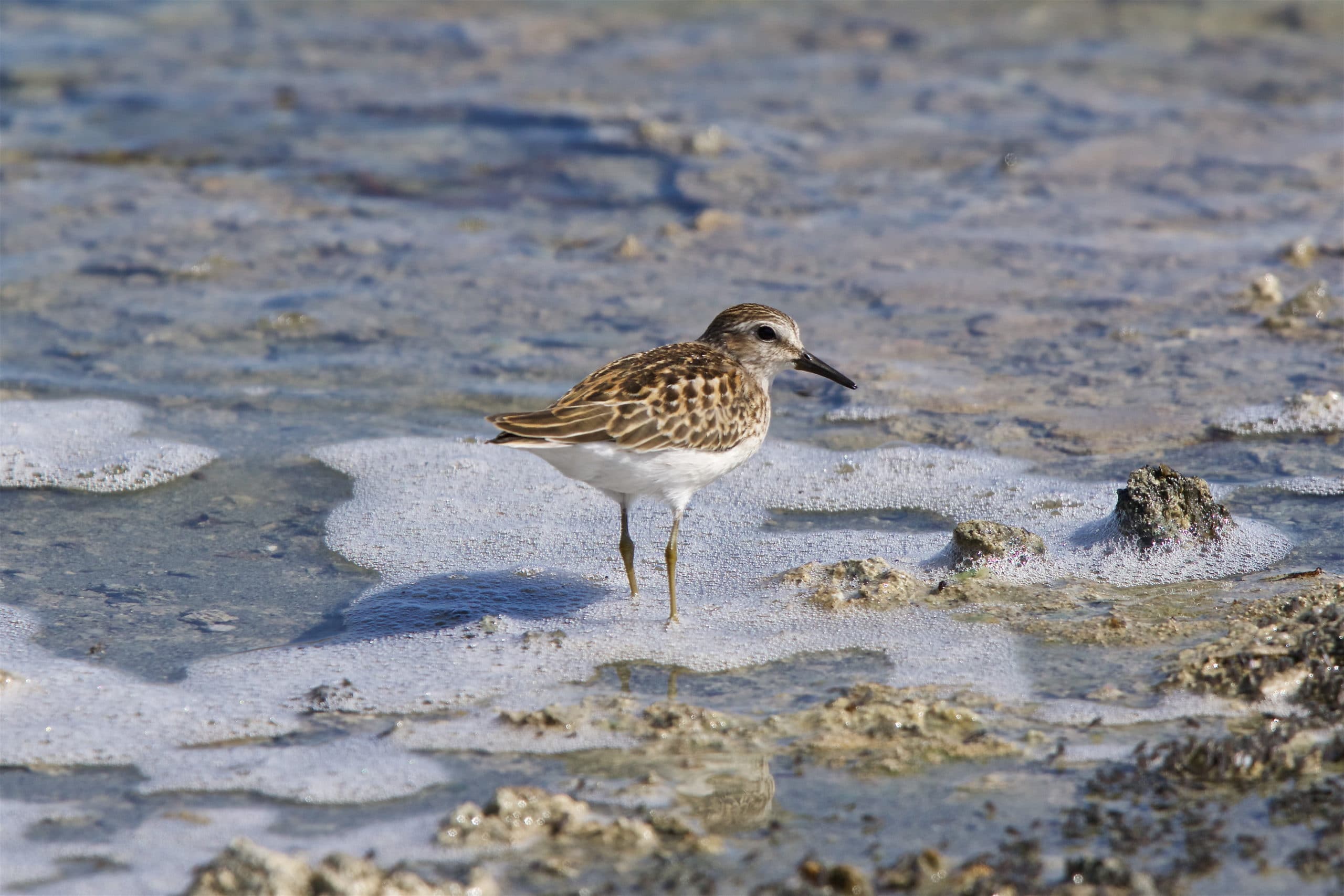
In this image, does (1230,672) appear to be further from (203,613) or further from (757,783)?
(203,613)

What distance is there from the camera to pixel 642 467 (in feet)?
16.2

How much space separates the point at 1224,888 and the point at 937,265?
6.14 m

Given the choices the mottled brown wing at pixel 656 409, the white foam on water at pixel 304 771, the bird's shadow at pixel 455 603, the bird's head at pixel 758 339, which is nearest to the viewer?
the white foam on water at pixel 304 771

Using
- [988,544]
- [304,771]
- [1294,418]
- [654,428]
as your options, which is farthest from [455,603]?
[1294,418]

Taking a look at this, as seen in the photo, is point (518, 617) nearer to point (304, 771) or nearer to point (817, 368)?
point (304, 771)

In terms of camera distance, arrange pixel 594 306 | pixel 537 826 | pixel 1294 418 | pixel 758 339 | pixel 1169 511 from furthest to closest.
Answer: pixel 594 306, pixel 1294 418, pixel 758 339, pixel 1169 511, pixel 537 826

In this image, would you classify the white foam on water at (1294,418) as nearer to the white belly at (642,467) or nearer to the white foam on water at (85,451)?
the white belly at (642,467)

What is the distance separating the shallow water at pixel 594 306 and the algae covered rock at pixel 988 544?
24cm

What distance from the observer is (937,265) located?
29.6ft

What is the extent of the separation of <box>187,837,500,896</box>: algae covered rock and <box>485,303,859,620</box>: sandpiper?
68.1 inches

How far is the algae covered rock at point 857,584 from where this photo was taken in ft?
16.4

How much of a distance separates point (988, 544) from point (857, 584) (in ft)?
1.77

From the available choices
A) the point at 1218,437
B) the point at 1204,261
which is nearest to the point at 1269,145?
the point at 1204,261

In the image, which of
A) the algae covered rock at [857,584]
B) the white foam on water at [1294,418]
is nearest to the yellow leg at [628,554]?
the algae covered rock at [857,584]
